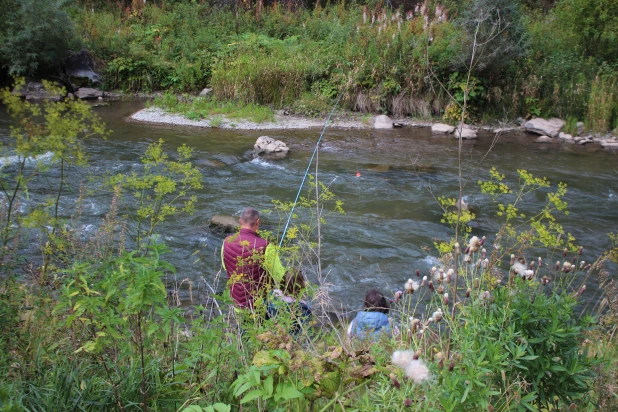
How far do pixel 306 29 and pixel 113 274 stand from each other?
64.8ft

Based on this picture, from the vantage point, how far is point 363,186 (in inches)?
400

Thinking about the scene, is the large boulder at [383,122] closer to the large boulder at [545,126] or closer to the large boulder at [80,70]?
the large boulder at [545,126]

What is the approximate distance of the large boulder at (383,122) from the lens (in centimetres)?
1533

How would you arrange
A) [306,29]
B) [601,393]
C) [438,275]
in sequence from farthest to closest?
[306,29], [438,275], [601,393]

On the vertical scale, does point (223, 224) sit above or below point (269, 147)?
above

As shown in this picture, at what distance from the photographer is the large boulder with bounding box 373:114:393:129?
15.3 m

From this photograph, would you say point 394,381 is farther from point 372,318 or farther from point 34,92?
point 34,92

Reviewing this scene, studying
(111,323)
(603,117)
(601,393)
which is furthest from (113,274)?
(603,117)

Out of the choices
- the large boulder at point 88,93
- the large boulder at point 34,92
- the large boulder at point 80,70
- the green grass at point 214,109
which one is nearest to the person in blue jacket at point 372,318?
the green grass at point 214,109

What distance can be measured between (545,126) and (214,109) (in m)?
9.37

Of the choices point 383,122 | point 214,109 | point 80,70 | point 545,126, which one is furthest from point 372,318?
point 80,70

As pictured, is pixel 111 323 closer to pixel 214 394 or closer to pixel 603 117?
pixel 214 394

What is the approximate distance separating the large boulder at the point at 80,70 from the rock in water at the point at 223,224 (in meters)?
12.0

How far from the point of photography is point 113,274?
2.43 metres
